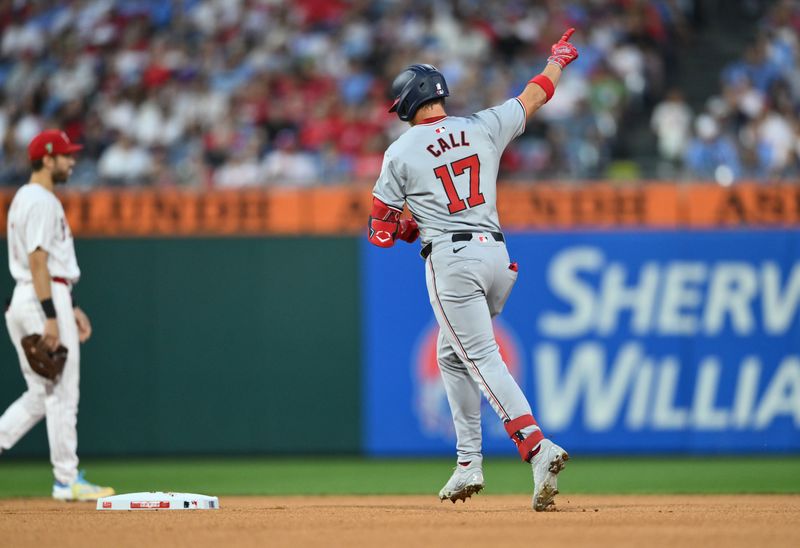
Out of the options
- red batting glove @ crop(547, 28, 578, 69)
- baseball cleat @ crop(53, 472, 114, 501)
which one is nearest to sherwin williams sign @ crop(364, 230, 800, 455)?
baseball cleat @ crop(53, 472, 114, 501)

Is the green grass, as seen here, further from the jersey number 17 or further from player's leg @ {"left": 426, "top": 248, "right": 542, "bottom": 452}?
the jersey number 17

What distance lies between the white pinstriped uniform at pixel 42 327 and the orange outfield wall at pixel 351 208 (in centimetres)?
505

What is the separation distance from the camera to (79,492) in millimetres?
7434

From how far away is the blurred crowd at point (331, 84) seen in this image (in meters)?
14.0

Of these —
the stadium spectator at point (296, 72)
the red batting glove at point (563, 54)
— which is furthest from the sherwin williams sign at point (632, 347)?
the red batting glove at point (563, 54)

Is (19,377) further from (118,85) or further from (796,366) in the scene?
(796,366)

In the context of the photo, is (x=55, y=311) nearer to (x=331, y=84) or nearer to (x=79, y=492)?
(x=79, y=492)

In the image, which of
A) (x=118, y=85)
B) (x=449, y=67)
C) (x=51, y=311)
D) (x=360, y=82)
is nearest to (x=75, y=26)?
(x=118, y=85)

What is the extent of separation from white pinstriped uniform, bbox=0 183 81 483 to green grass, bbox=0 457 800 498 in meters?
1.29

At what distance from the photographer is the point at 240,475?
10.1m

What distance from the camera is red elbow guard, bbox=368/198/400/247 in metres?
6.38

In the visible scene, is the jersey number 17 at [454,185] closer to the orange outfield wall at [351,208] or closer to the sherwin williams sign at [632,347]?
the sherwin williams sign at [632,347]

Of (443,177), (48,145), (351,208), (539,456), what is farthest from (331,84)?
(539,456)

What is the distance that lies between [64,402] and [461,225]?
2.73m
